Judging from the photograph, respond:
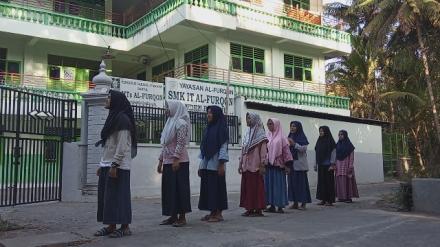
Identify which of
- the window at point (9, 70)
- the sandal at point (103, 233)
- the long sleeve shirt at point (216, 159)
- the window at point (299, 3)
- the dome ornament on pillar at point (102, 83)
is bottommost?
the sandal at point (103, 233)

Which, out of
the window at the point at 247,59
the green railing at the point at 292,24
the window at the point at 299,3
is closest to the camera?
the green railing at the point at 292,24

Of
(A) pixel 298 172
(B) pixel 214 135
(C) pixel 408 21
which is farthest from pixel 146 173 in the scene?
(C) pixel 408 21

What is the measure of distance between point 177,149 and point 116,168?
1154 millimetres

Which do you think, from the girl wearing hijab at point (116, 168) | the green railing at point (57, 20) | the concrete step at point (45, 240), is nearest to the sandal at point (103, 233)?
the girl wearing hijab at point (116, 168)

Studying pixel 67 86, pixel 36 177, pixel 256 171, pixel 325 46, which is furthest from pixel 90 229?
pixel 325 46

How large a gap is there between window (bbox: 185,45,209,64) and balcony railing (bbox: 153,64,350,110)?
2.61 feet

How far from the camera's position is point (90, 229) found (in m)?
7.50

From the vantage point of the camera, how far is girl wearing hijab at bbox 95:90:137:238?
658 cm

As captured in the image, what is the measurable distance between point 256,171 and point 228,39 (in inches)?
606

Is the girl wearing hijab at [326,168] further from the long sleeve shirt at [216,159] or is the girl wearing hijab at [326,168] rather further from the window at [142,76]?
the window at [142,76]

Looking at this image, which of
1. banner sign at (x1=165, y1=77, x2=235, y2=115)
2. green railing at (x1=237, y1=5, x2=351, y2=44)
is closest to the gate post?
banner sign at (x1=165, y1=77, x2=235, y2=115)

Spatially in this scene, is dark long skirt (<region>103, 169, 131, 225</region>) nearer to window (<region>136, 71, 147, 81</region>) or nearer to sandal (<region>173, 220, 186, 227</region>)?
sandal (<region>173, 220, 186, 227</region>)

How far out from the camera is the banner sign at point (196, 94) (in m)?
15.2

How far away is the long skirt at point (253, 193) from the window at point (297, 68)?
57.4ft
